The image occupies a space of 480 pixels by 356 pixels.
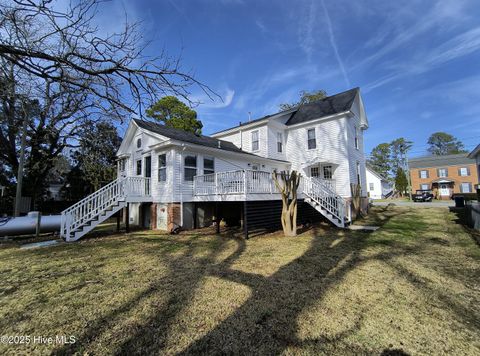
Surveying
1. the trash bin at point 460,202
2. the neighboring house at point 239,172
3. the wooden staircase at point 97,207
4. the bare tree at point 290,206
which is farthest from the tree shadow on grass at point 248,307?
the trash bin at point 460,202

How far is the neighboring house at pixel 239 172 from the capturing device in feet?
31.8

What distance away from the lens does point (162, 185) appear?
37.9ft

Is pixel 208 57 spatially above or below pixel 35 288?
above

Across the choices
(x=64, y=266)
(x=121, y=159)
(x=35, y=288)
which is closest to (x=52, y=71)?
(x=35, y=288)

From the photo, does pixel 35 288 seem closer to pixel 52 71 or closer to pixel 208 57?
pixel 52 71

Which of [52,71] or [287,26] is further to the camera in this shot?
[287,26]

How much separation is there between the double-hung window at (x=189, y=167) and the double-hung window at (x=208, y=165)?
573 mm

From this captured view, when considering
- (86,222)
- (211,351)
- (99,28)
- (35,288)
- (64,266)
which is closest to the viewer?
Result: (211,351)

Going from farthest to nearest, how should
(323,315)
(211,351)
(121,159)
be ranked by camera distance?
(121,159) < (323,315) < (211,351)

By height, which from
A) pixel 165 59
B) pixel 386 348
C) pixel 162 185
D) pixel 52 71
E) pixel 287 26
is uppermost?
pixel 287 26

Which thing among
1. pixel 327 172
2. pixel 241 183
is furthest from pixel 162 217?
pixel 327 172

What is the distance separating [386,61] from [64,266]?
20.4 metres

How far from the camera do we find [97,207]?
33.1 feet

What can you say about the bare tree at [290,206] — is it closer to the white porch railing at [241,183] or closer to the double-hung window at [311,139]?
the white porch railing at [241,183]
